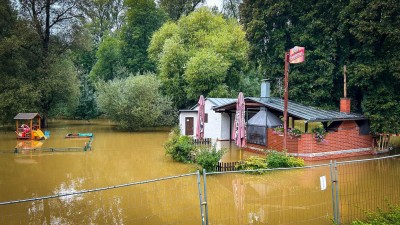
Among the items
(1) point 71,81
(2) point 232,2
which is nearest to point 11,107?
(1) point 71,81

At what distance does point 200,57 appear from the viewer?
33.6m

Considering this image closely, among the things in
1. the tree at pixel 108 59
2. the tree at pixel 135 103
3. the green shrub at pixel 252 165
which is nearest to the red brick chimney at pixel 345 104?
the green shrub at pixel 252 165

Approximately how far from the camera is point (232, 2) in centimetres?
5566

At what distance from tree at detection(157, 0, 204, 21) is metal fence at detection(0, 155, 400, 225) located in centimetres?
4195

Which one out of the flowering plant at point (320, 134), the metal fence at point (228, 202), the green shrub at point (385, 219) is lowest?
the metal fence at point (228, 202)

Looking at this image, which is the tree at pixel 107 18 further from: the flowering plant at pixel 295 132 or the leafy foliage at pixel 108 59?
the flowering plant at pixel 295 132

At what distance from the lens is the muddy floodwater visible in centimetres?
863

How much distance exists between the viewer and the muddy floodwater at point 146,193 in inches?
340

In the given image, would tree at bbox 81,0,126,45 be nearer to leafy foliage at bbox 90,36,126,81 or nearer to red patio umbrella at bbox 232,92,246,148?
leafy foliage at bbox 90,36,126,81

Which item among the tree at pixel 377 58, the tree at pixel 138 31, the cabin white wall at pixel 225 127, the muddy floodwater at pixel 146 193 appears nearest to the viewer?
the muddy floodwater at pixel 146 193

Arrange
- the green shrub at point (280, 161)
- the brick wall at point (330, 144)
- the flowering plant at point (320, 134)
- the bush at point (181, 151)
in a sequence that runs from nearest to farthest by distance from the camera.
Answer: the green shrub at point (280, 161)
the bush at point (181, 151)
the brick wall at point (330, 144)
the flowering plant at point (320, 134)

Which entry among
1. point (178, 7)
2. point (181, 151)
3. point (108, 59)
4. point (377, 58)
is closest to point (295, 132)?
point (181, 151)

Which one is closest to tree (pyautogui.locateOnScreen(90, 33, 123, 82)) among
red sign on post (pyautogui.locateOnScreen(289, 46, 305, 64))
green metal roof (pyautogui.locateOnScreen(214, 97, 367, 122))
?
green metal roof (pyautogui.locateOnScreen(214, 97, 367, 122))

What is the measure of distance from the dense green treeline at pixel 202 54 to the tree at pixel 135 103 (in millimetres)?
144
